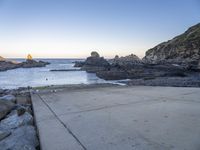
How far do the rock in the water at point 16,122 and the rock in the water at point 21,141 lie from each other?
48cm

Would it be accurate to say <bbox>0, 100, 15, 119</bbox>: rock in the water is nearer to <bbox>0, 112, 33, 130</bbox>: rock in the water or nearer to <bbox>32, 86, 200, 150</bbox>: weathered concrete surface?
<bbox>0, 112, 33, 130</bbox>: rock in the water

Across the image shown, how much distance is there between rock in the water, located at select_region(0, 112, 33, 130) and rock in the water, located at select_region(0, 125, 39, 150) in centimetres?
48

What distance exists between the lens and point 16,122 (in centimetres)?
400

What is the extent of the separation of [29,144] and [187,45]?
225 ft

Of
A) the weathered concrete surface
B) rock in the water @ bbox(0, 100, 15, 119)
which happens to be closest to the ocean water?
rock in the water @ bbox(0, 100, 15, 119)

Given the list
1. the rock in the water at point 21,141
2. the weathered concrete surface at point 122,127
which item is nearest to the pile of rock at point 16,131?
the rock in the water at point 21,141

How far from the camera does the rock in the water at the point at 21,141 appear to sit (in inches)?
104

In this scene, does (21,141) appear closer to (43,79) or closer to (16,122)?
(16,122)

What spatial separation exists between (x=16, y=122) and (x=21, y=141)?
1.28 meters

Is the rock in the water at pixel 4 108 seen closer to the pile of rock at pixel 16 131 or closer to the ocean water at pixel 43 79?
the pile of rock at pixel 16 131

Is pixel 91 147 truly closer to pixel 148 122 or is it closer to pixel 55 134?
pixel 55 134

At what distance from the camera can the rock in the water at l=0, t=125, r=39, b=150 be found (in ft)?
8.68

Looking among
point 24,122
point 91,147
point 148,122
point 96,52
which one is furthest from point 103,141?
point 96,52

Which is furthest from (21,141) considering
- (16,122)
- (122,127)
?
(122,127)
